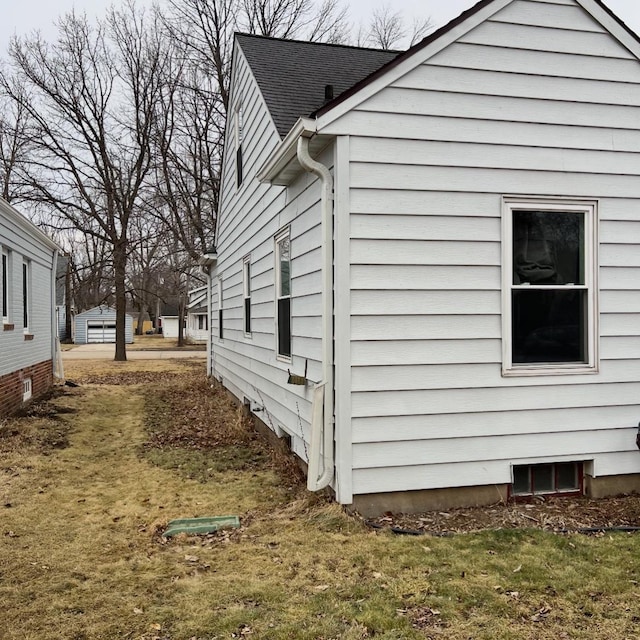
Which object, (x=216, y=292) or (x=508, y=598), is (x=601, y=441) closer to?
(x=508, y=598)

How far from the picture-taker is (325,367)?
4.87 meters

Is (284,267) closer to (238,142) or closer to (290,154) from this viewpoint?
(290,154)

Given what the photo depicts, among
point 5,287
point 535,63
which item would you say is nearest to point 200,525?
point 535,63

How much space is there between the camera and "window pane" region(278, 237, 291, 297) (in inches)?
267

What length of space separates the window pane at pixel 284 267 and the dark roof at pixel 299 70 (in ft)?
4.22

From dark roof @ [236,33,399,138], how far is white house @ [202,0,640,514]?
5.77ft

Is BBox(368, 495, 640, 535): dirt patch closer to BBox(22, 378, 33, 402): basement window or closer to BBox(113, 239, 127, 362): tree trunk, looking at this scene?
BBox(22, 378, 33, 402): basement window

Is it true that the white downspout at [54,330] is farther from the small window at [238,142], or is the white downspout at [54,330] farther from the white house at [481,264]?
the white house at [481,264]

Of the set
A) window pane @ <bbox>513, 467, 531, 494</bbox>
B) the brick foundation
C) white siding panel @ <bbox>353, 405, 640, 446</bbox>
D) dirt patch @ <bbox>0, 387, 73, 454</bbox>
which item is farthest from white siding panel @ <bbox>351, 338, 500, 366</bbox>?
the brick foundation

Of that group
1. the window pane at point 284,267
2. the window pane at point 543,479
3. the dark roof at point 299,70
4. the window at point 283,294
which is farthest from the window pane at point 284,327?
the window pane at point 543,479

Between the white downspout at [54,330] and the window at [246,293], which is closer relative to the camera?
the window at [246,293]

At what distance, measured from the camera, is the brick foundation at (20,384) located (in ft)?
32.6

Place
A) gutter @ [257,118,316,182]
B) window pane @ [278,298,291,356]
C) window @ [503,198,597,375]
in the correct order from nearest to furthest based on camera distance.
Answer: gutter @ [257,118,316,182] < window @ [503,198,597,375] < window pane @ [278,298,291,356]

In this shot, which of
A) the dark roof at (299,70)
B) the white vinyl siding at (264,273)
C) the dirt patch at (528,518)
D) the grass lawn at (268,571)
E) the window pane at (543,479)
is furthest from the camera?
the dark roof at (299,70)
